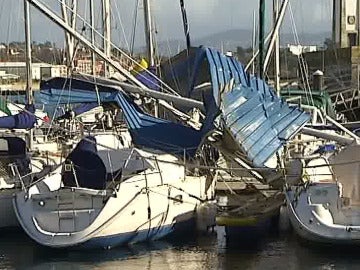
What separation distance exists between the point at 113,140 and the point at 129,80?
5.27m

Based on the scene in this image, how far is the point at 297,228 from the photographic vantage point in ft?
85.5

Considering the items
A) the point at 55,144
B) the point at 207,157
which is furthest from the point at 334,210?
the point at 55,144

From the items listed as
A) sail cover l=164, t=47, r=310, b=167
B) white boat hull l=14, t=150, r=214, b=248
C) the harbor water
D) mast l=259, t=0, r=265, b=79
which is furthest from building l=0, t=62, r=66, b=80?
white boat hull l=14, t=150, r=214, b=248

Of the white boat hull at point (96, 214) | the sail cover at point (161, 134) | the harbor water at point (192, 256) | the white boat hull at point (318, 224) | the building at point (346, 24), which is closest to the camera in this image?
the harbor water at point (192, 256)

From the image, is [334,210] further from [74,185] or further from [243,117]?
[74,185]

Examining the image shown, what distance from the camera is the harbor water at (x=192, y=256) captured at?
24734 millimetres

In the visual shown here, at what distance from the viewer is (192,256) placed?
25.8 meters

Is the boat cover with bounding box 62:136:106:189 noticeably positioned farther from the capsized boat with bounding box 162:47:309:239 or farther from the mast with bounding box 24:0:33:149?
the mast with bounding box 24:0:33:149

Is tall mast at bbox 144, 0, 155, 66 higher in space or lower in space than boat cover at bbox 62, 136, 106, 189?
higher

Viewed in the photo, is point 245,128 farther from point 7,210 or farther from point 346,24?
point 346,24

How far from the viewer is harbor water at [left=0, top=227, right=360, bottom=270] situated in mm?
24734

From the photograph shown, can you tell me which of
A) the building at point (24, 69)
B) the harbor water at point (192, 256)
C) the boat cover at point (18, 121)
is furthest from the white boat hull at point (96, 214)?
the building at point (24, 69)

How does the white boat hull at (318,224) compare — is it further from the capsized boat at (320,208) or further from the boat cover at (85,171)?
the boat cover at (85,171)

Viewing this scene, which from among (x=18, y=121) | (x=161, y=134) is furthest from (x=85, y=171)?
(x=18, y=121)
